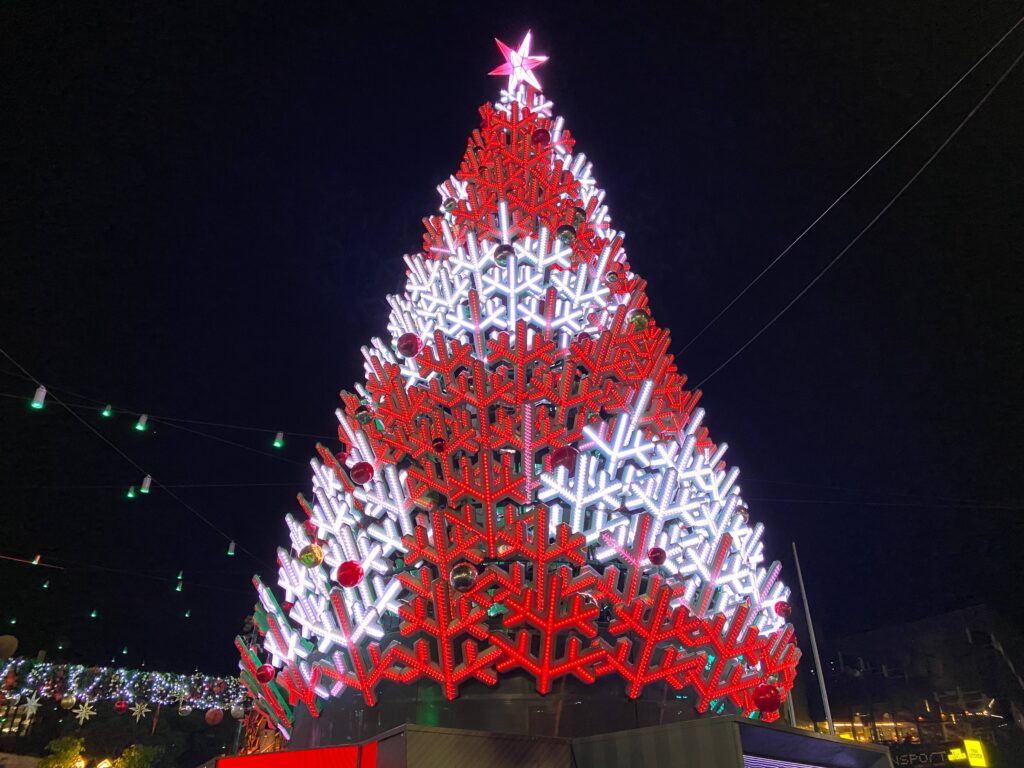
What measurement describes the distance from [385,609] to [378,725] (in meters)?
1.52

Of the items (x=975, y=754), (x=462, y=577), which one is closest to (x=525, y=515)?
(x=462, y=577)

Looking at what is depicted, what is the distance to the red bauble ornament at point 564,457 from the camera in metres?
9.64

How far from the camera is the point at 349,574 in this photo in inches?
371

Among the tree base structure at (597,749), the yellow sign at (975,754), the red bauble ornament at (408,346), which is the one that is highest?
the red bauble ornament at (408,346)

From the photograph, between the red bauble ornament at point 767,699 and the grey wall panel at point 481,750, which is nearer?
the grey wall panel at point 481,750

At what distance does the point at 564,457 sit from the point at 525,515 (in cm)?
100

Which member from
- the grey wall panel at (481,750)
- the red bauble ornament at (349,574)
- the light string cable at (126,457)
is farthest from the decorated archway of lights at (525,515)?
the light string cable at (126,457)

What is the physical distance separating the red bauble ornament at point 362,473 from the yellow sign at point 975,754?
118 feet

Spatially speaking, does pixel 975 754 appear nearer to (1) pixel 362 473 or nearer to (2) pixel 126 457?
(1) pixel 362 473

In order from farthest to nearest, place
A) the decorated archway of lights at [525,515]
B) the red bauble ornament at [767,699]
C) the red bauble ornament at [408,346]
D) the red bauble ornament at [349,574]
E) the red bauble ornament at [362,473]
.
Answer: the red bauble ornament at [408,346] → the red bauble ornament at [362,473] → the red bauble ornament at [349,574] → the decorated archway of lights at [525,515] → the red bauble ornament at [767,699]

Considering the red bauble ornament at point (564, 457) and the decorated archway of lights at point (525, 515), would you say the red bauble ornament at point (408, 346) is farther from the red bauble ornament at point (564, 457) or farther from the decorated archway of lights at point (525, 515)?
the red bauble ornament at point (564, 457)

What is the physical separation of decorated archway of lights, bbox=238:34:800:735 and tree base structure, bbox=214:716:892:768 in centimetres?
82

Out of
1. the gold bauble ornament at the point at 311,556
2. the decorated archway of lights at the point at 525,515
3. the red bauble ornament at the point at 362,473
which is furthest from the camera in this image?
the red bauble ornament at the point at 362,473

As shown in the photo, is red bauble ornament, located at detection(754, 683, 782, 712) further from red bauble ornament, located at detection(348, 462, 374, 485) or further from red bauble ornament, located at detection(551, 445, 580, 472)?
red bauble ornament, located at detection(348, 462, 374, 485)
